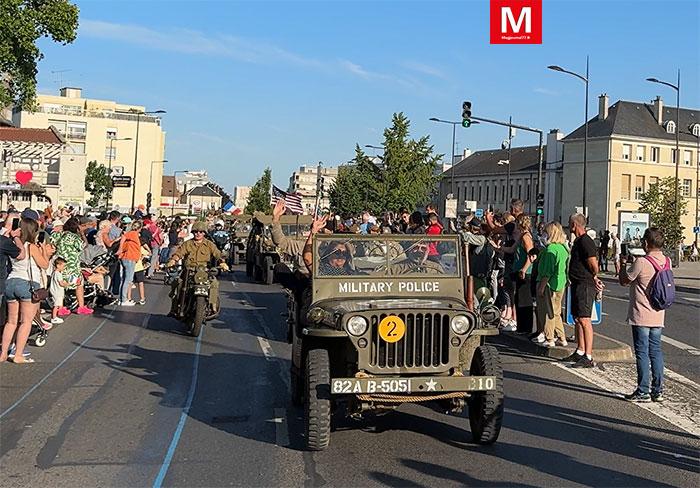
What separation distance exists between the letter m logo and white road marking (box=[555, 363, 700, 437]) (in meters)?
6.06

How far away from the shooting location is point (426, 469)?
20.9 feet

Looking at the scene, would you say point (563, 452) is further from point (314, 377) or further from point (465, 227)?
point (465, 227)

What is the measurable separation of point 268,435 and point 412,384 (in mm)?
1552

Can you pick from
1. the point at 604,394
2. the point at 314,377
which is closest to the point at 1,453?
the point at 314,377

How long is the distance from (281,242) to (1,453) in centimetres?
481

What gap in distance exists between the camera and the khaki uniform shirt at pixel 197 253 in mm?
14041

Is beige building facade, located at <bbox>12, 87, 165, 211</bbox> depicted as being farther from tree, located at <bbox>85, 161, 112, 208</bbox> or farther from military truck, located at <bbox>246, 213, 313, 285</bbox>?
military truck, located at <bbox>246, 213, 313, 285</bbox>

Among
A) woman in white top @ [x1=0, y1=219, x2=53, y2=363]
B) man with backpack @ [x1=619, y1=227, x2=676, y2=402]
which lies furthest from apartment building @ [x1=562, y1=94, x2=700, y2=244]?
woman in white top @ [x1=0, y1=219, x2=53, y2=363]

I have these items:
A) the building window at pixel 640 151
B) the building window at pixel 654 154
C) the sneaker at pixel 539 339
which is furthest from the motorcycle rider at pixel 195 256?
the building window at pixel 654 154

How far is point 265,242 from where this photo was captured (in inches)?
955

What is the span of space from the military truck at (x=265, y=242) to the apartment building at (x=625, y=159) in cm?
6347

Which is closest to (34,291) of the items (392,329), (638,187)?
(392,329)

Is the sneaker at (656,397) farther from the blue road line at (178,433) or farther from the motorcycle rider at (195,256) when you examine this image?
the motorcycle rider at (195,256)

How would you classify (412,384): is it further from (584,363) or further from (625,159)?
(625,159)
